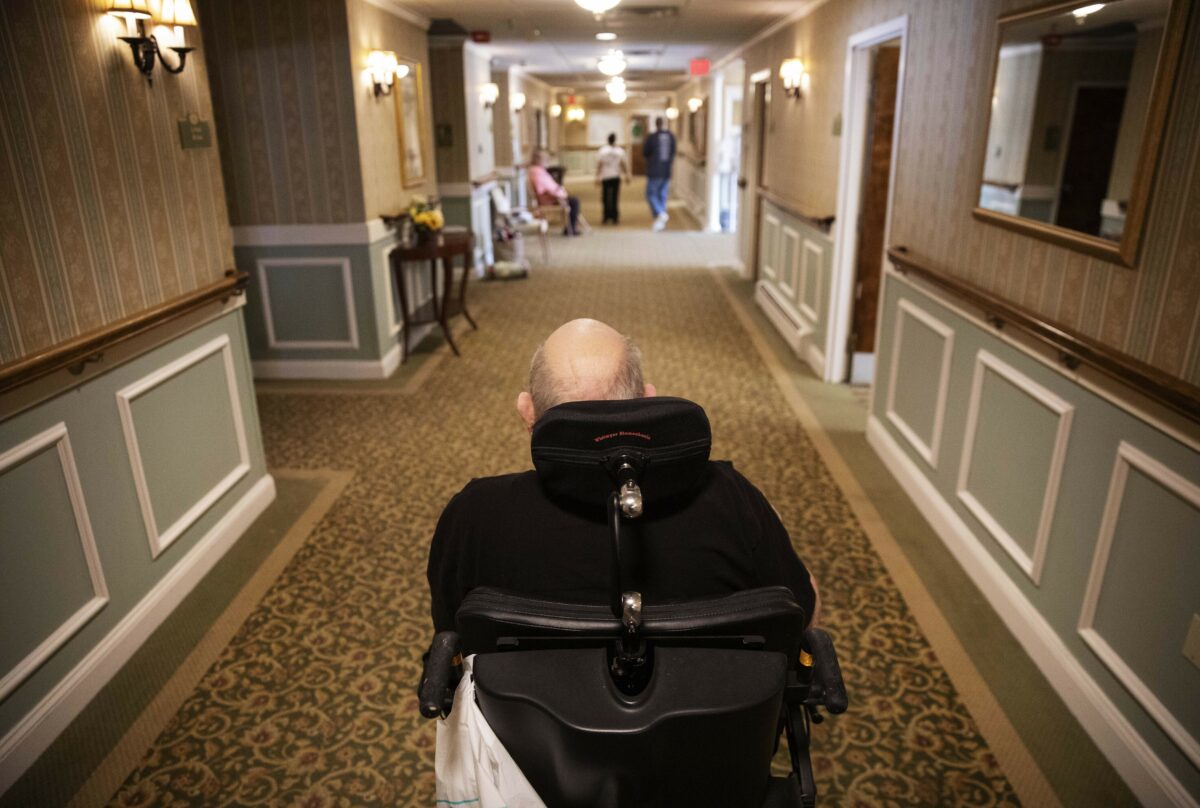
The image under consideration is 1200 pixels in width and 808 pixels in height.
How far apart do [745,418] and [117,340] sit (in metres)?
3.06

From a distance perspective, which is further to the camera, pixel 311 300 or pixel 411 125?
pixel 411 125

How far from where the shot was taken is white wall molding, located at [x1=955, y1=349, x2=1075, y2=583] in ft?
7.64

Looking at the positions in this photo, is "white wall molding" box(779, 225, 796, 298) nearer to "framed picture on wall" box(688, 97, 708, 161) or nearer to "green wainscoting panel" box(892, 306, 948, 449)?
"green wainscoting panel" box(892, 306, 948, 449)

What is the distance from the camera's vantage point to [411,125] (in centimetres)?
601

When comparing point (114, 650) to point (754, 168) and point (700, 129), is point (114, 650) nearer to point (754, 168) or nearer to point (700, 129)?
point (754, 168)

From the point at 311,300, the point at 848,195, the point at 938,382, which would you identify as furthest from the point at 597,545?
the point at 311,300

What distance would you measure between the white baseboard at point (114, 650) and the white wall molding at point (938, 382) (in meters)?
2.86

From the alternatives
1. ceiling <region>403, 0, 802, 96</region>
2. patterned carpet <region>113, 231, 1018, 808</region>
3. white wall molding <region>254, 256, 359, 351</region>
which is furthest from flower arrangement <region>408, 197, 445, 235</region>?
ceiling <region>403, 0, 802, 96</region>

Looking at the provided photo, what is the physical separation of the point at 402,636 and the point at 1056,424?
6.97ft

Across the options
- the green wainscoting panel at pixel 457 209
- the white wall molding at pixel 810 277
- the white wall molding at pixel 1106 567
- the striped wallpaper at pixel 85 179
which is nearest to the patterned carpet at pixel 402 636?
the white wall molding at pixel 1106 567

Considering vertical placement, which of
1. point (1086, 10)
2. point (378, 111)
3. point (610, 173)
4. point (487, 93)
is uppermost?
point (487, 93)

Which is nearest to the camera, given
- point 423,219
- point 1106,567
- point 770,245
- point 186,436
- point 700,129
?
point 1106,567

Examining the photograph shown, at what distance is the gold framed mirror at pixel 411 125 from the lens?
5.69m

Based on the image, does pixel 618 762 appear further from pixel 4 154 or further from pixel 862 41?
pixel 862 41
